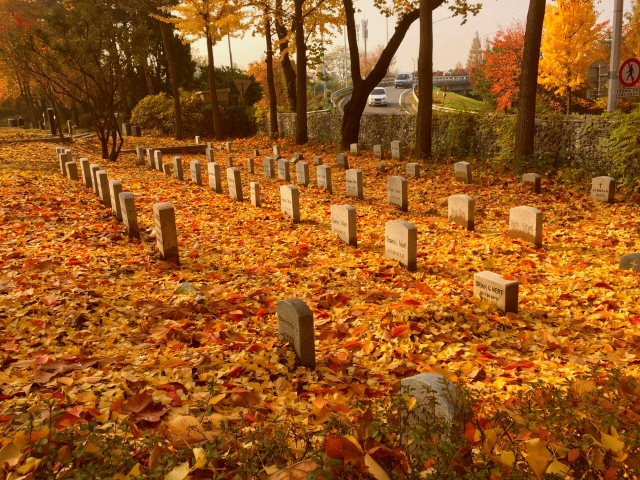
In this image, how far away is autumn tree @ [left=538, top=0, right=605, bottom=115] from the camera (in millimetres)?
31844

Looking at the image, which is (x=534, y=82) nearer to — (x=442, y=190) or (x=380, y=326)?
(x=442, y=190)

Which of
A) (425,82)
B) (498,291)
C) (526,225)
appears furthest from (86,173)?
(498,291)

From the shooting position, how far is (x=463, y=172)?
14414mm

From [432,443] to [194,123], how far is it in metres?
32.2

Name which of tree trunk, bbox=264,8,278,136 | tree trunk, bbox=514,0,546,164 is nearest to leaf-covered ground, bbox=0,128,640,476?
tree trunk, bbox=514,0,546,164

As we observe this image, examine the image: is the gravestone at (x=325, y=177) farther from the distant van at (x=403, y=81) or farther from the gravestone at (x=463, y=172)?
the distant van at (x=403, y=81)

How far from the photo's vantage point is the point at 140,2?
115 feet

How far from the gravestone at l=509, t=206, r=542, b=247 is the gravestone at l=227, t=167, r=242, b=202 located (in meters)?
6.74

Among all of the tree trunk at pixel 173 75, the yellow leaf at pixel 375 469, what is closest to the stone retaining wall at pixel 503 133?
the tree trunk at pixel 173 75

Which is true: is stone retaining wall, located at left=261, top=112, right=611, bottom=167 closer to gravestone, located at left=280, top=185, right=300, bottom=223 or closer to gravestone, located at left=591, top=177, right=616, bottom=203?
gravestone, located at left=591, top=177, right=616, bottom=203

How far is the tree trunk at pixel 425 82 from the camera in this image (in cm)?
1658

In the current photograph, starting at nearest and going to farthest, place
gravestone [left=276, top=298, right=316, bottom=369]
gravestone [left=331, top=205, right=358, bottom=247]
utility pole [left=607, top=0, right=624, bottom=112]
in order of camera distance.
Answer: gravestone [left=276, top=298, right=316, bottom=369] → gravestone [left=331, top=205, right=358, bottom=247] → utility pole [left=607, top=0, right=624, bottom=112]

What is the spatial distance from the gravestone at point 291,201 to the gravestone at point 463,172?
19.7 ft

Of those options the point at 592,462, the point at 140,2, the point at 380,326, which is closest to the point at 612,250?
the point at 380,326
